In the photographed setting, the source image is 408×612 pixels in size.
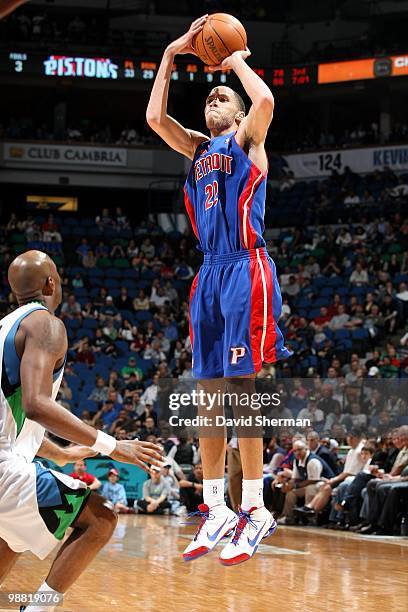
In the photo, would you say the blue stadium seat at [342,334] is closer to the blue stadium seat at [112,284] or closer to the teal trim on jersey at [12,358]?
the blue stadium seat at [112,284]

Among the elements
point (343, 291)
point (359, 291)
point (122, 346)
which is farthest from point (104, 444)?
point (343, 291)

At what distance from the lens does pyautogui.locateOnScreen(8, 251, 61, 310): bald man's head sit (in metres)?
4.93

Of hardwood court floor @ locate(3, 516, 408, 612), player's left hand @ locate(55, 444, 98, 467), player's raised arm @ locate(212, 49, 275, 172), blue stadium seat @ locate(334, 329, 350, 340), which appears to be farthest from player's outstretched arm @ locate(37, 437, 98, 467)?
blue stadium seat @ locate(334, 329, 350, 340)

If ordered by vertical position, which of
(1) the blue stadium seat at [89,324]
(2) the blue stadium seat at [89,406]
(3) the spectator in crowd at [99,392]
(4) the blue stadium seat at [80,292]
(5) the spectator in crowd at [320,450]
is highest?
(4) the blue stadium seat at [80,292]

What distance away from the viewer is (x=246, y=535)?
5.38 metres

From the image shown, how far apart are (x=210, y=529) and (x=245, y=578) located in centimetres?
376

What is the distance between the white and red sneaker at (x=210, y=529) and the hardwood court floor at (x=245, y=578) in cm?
185

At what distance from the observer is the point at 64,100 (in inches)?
1111

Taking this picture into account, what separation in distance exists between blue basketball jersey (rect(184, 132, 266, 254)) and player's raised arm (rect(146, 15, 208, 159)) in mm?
321

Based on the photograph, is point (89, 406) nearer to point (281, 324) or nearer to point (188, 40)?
point (281, 324)

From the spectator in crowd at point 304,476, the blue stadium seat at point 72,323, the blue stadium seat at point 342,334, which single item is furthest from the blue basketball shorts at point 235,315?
Answer: the blue stadium seat at point 72,323

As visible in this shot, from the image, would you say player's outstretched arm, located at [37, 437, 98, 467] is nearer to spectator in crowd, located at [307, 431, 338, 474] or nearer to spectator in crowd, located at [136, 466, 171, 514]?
spectator in crowd, located at [307, 431, 338, 474]

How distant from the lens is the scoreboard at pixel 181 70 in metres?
24.8

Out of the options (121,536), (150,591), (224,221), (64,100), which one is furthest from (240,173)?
(64,100)
